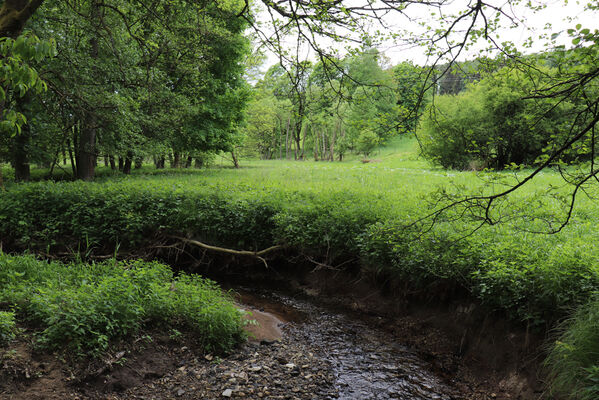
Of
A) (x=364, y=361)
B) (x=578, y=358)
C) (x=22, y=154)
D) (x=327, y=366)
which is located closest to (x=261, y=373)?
(x=327, y=366)

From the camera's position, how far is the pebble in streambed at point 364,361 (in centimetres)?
454

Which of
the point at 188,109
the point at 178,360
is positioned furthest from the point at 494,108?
the point at 178,360

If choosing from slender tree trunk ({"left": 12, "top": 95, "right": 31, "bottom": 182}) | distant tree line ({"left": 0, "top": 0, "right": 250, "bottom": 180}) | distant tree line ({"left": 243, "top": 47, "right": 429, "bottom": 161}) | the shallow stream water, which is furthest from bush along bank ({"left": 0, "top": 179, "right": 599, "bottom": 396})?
slender tree trunk ({"left": 12, "top": 95, "right": 31, "bottom": 182})

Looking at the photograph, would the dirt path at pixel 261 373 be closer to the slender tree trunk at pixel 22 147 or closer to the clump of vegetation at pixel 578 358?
the clump of vegetation at pixel 578 358

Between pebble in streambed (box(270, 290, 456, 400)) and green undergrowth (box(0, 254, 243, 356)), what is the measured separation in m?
1.45

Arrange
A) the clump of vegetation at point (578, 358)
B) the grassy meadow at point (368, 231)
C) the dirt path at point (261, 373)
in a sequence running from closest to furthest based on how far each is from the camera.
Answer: the clump of vegetation at point (578, 358)
the dirt path at point (261, 373)
the grassy meadow at point (368, 231)

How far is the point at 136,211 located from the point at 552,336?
10.5m

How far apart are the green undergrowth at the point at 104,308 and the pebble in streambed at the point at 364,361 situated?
1.45m

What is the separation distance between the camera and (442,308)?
5.91 metres

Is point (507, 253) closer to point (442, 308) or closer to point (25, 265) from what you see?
point (442, 308)

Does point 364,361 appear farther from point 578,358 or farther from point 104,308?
point 104,308

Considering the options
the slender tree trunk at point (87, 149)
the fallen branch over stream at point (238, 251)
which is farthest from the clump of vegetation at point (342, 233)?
the slender tree trunk at point (87, 149)

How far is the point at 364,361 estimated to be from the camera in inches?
206

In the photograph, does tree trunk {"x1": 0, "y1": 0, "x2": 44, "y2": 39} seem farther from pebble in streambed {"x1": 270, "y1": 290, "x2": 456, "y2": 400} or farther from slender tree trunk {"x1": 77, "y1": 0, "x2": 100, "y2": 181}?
slender tree trunk {"x1": 77, "y1": 0, "x2": 100, "y2": 181}
